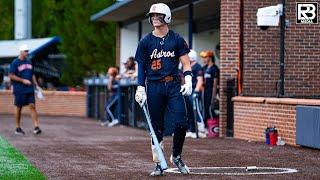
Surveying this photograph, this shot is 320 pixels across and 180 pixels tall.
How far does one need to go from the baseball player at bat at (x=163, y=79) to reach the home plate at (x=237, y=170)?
366 mm

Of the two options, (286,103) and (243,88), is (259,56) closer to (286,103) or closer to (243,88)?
(243,88)

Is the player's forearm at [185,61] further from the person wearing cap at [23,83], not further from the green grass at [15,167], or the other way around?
the person wearing cap at [23,83]

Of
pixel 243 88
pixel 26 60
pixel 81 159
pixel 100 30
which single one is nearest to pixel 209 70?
pixel 243 88

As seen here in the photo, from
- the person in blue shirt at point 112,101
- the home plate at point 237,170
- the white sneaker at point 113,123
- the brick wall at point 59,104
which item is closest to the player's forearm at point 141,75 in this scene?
the home plate at point 237,170

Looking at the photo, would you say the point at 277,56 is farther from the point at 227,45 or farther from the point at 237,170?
the point at 237,170

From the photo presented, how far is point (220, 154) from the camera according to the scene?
514 inches

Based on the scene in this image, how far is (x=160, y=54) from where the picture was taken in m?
10.2

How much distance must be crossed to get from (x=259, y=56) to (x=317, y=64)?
1138mm

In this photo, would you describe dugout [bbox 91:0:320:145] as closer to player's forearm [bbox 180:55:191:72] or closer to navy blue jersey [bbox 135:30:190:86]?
player's forearm [bbox 180:55:191:72]

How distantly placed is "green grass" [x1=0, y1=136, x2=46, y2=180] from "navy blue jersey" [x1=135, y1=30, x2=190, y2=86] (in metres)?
1.62

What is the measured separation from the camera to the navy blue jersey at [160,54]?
400 inches

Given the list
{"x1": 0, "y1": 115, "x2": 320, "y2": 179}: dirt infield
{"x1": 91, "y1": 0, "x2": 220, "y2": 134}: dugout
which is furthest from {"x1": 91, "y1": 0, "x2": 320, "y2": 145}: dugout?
{"x1": 91, "y1": 0, "x2": 220, "y2": 134}: dugout

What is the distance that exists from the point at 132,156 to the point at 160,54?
2833mm

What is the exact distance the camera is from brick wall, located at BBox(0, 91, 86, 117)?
3231 centimetres
